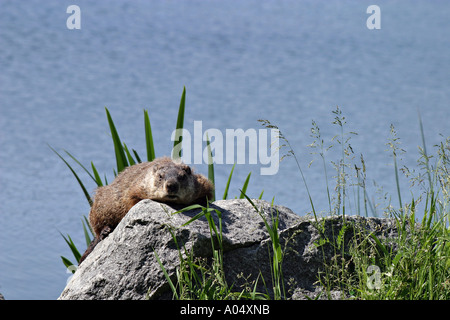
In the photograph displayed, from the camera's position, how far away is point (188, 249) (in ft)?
12.1

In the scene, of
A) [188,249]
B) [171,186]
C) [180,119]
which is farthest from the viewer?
[180,119]

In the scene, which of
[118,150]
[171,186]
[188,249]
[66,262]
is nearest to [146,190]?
[171,186]

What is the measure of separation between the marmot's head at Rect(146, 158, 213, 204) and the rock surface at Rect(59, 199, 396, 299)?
6.8 inches

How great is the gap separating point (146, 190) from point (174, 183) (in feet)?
1.04

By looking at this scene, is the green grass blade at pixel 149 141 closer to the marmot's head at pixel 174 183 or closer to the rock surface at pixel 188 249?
the marmot's head at pixel 174 183

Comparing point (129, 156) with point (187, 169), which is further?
point (129, 156)

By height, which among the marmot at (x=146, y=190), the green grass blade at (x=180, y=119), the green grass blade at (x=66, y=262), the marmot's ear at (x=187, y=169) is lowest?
the green grass blade at (x=66, y=262)

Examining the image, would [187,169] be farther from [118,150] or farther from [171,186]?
[118,150]

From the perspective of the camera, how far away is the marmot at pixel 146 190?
4273 millimetres

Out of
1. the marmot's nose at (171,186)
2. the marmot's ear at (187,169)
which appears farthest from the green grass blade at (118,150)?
the marmot's nose at (171,186)

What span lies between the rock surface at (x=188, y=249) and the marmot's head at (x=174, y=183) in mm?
172
